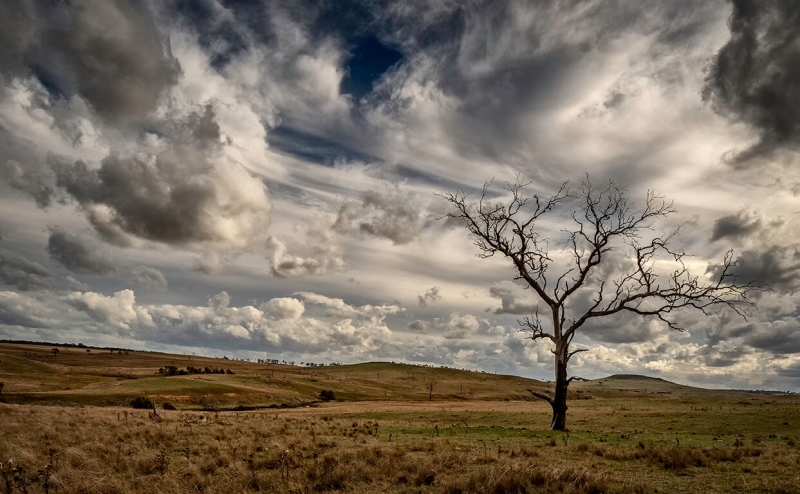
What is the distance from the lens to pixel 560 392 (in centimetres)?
2755

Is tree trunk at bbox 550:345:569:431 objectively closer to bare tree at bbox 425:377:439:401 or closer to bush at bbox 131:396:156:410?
bush at bbox 131:396:156:410

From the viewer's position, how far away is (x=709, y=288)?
2689 cm

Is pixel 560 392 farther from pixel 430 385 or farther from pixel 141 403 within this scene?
pixel 430 385

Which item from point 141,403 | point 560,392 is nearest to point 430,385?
point 141,403

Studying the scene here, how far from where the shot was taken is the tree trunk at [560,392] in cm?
2709

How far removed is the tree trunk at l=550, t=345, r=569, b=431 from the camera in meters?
27.1

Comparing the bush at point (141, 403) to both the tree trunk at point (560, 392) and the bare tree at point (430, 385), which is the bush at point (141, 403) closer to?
the tree trunk at point (560, 392)

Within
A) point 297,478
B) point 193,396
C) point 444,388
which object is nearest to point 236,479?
point 297,478

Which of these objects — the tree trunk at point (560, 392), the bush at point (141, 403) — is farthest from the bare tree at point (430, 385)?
the tree trunk at point (560, 392)

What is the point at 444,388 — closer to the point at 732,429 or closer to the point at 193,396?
the point at 193,396

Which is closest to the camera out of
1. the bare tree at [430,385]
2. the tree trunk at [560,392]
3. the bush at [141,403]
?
the tree trunk at [560,392]

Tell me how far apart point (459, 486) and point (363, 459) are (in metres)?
4.02

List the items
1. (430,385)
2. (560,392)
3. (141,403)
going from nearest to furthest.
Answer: (560,392) < (141,403) < (430,385)

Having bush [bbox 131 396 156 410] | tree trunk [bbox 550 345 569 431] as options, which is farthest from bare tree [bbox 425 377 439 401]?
tree trunk [bbox 550 345 569 431]
